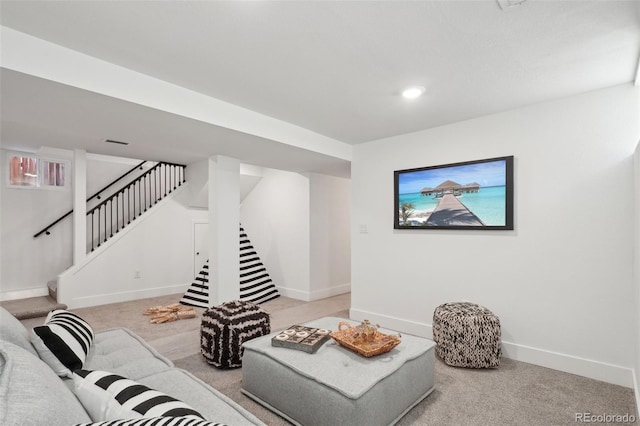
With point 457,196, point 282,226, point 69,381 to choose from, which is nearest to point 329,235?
point 282,226

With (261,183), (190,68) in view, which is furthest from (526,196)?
(261,183)

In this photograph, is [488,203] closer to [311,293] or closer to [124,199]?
[311,293]

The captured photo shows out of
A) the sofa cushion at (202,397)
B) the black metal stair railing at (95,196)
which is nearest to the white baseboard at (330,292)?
the sofa cushion at (202,397)

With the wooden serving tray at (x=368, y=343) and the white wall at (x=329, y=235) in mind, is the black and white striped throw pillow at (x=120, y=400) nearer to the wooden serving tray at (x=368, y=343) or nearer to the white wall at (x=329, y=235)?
the wooden serving tray at (x=368, y=343)

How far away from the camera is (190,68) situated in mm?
2260

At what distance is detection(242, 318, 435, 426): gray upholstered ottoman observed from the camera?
1.74m

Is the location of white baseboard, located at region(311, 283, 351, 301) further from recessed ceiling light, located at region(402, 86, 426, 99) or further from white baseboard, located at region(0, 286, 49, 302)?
white baseboard, located at region(0, 286, 49, 302)

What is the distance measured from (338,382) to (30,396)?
139 centimetres

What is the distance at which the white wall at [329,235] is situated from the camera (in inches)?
212

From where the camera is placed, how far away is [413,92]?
264 centimetres

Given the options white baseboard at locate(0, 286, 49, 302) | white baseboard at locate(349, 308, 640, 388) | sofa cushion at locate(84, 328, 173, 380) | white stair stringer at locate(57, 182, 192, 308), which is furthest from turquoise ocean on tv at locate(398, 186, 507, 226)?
→ white baseboard at locate(0, 286, 49, 302)

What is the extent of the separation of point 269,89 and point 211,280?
252 centimetres

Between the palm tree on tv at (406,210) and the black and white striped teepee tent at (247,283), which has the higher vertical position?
the palm tree on tv at (406,210)

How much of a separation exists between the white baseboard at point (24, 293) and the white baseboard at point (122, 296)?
2.88ft
